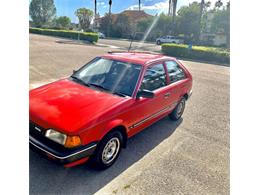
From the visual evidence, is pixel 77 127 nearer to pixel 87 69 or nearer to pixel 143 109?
pixel 143 109

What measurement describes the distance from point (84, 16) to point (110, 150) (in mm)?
54042

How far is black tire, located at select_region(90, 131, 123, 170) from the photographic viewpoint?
8.71ft

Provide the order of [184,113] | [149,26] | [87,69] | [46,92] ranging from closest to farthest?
[46,92]
[87,69]
[184,113]
[149,26]

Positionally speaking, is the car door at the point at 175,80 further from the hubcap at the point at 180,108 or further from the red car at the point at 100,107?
the hubcap at the point at 180,108

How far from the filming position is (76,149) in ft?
7.76

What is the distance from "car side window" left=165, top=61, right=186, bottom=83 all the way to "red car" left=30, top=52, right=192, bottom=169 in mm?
24

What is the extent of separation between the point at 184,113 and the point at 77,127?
348cm

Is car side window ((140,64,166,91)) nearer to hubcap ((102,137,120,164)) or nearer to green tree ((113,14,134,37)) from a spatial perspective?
hubcap ((102,137,120,164))

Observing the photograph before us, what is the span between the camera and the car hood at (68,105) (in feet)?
7.95

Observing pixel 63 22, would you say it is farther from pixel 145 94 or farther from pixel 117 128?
pixel 117 128

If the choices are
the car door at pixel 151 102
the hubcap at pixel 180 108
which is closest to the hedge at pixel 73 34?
the hubcap at pixel 180 108

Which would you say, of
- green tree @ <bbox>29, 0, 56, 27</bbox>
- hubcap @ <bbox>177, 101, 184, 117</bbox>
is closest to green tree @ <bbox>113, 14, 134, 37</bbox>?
green tree @ <bbox>29, 0, 56, 27</bbox>

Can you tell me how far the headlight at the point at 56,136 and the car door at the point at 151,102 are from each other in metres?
1.01
